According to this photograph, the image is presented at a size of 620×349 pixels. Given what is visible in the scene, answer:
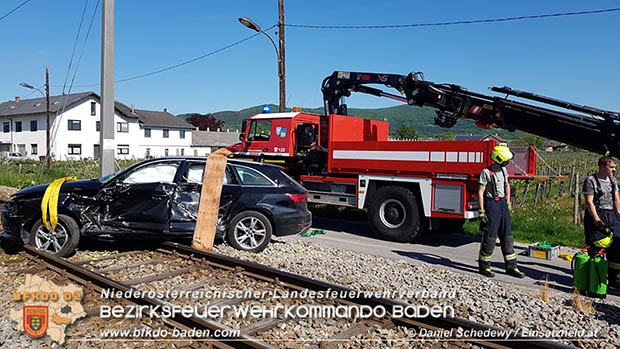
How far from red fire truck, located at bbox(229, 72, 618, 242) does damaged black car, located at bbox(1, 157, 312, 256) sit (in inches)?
109

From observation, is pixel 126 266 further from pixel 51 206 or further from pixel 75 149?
pixel 75 149

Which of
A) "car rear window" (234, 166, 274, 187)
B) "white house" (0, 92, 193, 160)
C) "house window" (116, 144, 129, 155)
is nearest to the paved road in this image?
"car rear window" (234, 166, 274, 187)

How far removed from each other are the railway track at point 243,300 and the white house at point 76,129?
50760 millimetres

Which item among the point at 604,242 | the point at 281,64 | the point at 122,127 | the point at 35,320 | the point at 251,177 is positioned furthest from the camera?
the point at 122,127

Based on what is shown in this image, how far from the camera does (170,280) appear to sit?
6.52 metres

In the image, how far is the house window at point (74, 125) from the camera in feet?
192

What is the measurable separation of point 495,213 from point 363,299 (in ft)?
10.6

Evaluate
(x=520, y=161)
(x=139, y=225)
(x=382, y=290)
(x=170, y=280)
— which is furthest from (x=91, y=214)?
(x=520, y=161)

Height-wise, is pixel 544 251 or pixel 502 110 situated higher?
pixel 502 110

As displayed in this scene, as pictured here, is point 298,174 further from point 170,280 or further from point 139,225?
point 170,280

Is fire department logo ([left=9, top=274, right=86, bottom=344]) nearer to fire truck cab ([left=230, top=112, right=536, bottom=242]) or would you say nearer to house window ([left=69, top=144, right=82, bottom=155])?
fire truck cab ([left=230, top=112, right=536, bottom=242])

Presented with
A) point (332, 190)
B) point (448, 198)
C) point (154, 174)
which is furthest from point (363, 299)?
point (332, 190)

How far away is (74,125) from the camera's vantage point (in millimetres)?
59062

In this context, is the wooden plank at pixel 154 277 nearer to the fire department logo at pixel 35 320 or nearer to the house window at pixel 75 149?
the fire department logo at pixel 35 320
